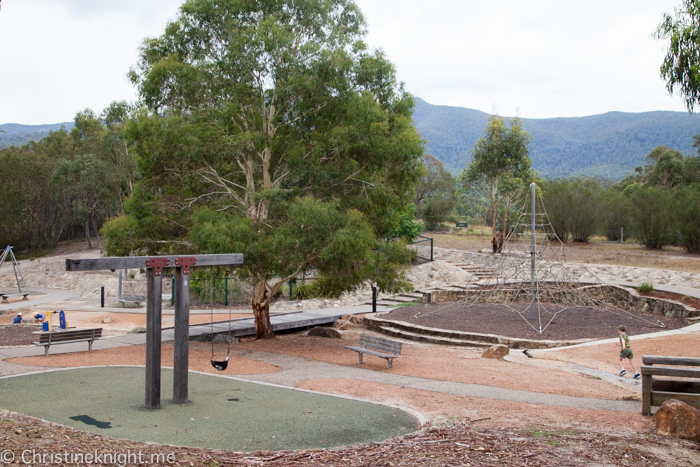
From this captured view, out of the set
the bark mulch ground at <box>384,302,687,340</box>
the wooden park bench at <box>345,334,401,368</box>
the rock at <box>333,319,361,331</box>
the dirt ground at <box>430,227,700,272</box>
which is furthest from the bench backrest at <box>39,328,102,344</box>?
the dirt ground at <box>430,227,700,272</box>

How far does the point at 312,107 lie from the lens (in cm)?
1377

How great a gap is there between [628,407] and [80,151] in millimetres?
52333

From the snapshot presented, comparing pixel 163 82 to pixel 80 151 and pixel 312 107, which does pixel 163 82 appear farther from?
pixel 80 151

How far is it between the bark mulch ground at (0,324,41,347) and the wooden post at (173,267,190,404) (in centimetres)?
820

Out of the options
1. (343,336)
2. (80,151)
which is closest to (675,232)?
(343,336)

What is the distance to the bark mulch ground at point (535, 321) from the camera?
15789 millimetres

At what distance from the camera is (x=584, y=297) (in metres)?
21.4

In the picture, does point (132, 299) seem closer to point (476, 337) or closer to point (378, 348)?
point (378, 348)

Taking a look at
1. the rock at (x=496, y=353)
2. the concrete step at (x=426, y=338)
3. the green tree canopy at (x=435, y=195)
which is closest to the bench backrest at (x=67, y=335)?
the concrete step at (x=426, y=338)

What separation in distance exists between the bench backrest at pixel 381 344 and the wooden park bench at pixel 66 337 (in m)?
6.32

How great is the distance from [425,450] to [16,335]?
46.9 ft

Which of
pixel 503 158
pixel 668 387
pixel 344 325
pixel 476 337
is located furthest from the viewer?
pixel 503 158

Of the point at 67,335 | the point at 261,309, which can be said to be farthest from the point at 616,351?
the point at 67,335

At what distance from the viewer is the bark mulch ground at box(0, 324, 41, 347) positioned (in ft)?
46.1
